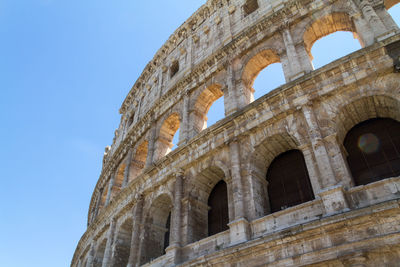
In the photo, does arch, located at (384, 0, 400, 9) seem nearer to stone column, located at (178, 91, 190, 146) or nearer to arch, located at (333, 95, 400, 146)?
arch, located at (333, 95, 400, 146)

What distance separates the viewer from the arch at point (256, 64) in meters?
11.9

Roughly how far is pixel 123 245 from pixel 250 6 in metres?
11.6

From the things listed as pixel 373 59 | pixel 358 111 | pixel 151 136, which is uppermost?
pixel 151 136

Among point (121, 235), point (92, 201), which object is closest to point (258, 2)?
point (121, 235)

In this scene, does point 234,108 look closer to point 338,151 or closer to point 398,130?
point 338,151

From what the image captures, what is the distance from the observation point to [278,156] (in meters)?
9.83

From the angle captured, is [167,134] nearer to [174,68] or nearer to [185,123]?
[185,123]

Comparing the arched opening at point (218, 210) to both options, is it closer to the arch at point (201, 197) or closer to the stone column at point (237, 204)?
the arch at point (201, 197)

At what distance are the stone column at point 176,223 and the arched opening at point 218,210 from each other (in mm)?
1051

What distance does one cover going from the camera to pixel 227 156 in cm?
982

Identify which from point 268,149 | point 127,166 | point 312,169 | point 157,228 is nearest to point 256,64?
point 268,149

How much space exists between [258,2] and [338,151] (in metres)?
8.68

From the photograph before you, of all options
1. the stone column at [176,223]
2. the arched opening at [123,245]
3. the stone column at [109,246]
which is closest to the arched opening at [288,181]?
the stone column at [176,223]

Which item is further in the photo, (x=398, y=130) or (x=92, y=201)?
(x=92, y=201)
